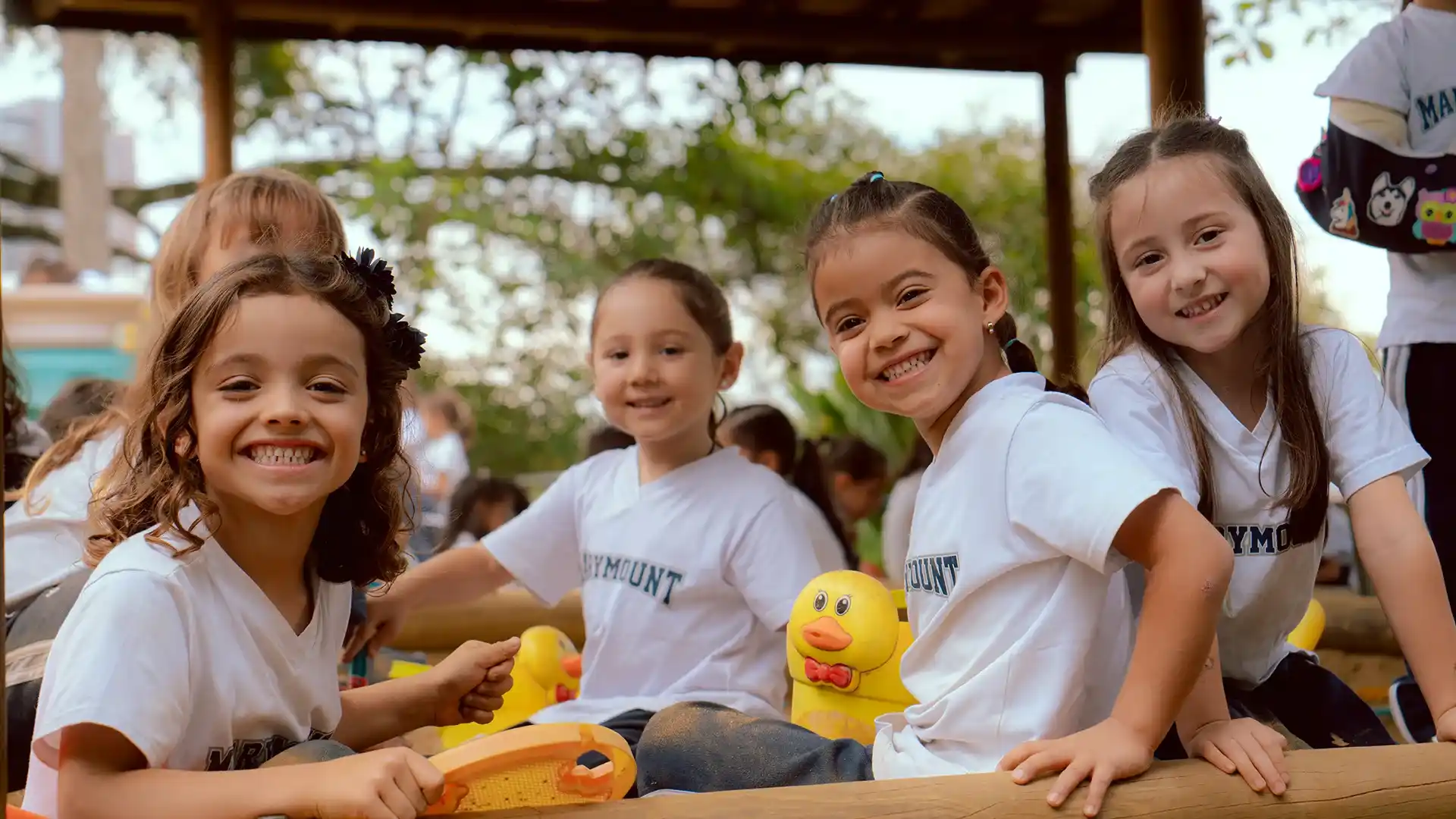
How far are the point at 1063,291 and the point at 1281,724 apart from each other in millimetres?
3707

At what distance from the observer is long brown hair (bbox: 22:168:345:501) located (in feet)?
8.36

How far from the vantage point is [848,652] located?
241cm

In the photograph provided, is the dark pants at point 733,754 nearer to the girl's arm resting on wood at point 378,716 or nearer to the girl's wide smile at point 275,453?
the girl's arm resting on wood at point 378,716

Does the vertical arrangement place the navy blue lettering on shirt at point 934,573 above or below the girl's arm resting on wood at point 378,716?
above

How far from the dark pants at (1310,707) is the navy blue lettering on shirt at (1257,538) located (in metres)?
0.24

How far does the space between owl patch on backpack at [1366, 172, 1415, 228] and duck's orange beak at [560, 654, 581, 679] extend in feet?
6.45

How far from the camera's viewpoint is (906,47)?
5645 millimetres

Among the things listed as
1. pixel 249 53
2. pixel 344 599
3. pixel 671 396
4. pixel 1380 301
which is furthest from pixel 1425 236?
pixel 249 53

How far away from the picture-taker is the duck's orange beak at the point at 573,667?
10.5ft

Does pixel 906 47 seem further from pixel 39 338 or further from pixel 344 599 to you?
pixel 39 338

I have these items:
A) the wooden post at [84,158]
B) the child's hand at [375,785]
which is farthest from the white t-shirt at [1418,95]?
the wooden post at [84,158]

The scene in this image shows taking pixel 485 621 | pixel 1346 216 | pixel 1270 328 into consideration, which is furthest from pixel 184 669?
pixel 485 621

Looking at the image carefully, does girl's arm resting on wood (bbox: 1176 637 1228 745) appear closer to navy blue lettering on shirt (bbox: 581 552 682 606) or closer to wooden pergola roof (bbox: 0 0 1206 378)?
navy blue lettering on shirt (bbox: 581 552 682 606)

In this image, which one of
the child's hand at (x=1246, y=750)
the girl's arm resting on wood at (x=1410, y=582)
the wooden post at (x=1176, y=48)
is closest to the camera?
the child's hand at (x=1246, y=750)
